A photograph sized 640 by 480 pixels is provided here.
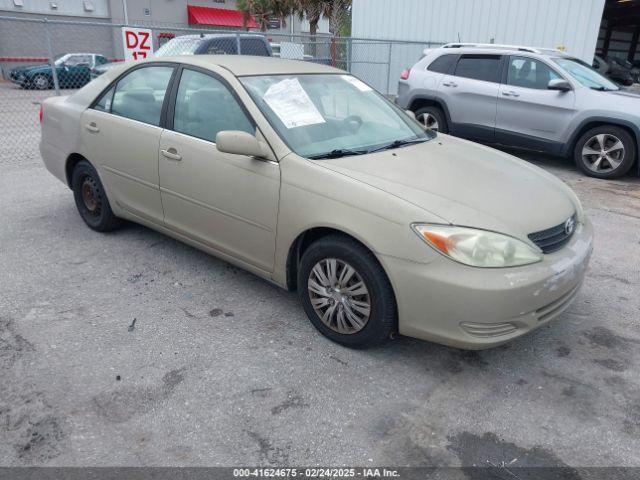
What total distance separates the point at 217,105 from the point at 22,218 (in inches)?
115

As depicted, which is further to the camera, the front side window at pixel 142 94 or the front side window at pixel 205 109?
the front side window at pixel 142 94

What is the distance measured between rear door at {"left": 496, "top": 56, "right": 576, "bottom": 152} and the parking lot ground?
4.00 metres

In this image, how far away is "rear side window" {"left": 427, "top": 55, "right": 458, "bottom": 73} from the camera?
8.82m

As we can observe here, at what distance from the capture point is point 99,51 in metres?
28.4

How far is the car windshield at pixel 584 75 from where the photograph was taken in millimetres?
7629

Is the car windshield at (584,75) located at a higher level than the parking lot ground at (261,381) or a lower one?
higher

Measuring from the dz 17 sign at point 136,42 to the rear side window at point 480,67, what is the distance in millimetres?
5230

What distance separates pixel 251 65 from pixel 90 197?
2.06 meters

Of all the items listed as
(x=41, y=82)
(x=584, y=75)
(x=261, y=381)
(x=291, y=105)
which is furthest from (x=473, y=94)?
(x=41, y=82)

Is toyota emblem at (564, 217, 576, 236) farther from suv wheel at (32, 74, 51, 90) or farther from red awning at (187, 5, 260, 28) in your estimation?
red awning at (187, 5, 260, 28)

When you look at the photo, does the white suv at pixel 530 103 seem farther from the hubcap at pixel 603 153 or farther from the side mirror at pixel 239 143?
the side mirror at pixel 239 143

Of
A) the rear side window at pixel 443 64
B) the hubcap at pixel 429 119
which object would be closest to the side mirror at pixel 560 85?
the rear side window at pixel 443 64

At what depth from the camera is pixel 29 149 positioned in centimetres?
877

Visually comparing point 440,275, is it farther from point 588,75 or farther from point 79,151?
point 588,75
